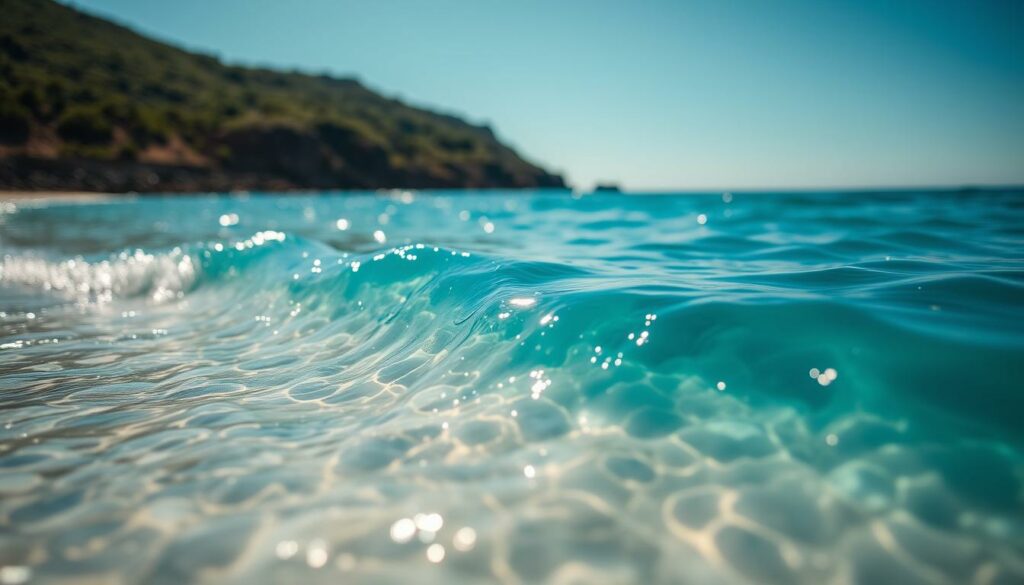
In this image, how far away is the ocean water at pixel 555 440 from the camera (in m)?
1.72

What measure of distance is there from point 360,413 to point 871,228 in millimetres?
11133

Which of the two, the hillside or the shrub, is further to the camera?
the shrub

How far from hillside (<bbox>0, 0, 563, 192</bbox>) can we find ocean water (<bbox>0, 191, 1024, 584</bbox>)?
139 ft

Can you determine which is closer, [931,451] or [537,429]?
[931,451]

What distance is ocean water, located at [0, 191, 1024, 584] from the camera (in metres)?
1.72

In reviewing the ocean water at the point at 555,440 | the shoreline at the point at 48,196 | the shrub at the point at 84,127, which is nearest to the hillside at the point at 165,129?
the shrub at the point at 84,127

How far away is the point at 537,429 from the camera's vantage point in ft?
8.07

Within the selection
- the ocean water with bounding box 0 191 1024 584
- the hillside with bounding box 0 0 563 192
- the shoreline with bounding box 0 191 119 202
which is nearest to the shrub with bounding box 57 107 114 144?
the hillside with bounding box 0 0 563 192

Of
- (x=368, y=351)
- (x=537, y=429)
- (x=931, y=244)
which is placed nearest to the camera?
(x=537, y=429)

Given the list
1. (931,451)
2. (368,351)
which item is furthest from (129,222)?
(931,451)

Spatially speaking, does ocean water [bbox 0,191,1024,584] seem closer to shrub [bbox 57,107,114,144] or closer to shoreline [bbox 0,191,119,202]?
shoreline [bbox 0,191,119,202]

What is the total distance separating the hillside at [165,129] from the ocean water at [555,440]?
139 ft

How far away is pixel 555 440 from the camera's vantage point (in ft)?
7.73

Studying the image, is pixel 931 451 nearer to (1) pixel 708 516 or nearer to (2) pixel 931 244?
(1) pixel 708 516
